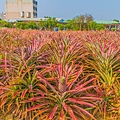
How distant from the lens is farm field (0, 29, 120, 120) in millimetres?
2537

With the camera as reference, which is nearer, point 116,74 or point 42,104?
point 42,104

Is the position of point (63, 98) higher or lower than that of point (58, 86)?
lower

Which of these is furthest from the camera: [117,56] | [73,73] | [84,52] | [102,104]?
[84,52]

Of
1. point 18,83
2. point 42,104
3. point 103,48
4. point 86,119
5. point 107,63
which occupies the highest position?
point 103,48

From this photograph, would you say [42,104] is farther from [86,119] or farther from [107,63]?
[107,63]

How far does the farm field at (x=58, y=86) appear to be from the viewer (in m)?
2.54

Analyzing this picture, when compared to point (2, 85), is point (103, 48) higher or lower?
higher

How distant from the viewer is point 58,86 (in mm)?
2582

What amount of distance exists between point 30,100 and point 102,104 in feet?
3.13

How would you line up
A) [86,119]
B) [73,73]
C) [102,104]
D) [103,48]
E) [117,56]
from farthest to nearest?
[103,48] → [117,56] → [73,73] → [102,104] → [86,119]

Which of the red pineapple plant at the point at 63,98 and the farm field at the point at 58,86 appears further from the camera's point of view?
the farm field at the point at 58,86

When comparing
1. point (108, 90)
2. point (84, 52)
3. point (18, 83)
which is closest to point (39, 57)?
point (18, 83)

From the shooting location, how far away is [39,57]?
3305 millimetres

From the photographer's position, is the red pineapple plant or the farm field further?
the farm field
